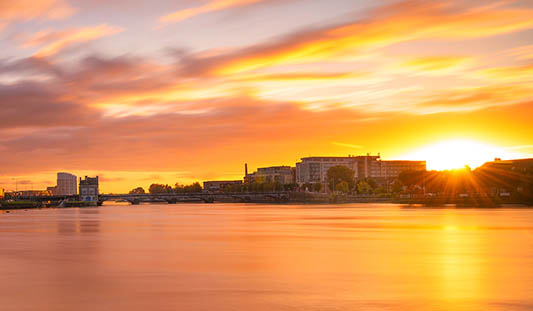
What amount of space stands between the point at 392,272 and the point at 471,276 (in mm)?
3581

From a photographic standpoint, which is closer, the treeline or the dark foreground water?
the dark foreground water

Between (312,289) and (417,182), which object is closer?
(312,289)

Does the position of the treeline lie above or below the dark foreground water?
above

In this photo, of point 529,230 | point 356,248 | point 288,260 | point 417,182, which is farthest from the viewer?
point 417,182

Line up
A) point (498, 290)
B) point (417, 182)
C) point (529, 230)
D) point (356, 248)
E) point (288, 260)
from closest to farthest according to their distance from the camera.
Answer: point (498, 290) → point (288, 260) → point (356, 248) → point (529, 230) → point (417, 182)

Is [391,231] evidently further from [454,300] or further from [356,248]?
[454,300]

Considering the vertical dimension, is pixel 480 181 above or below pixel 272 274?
above

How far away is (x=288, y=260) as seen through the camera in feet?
115

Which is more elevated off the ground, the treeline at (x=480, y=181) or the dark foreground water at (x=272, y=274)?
the treeline at (x=480, y=181)

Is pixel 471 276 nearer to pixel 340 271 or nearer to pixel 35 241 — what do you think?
pixel 340 271

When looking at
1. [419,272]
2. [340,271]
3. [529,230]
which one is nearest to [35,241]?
[340,271]

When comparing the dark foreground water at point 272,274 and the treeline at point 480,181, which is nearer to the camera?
the dark foreground water at point 272,274

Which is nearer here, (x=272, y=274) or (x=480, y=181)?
(x=272, y=274)

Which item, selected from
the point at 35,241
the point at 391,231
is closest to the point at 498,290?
the point at 391,231
